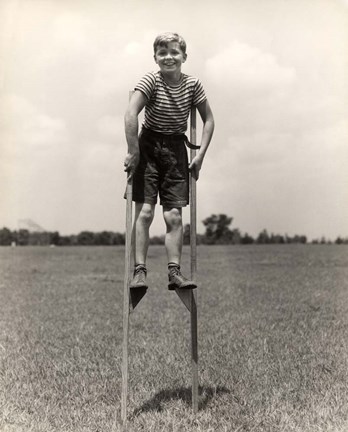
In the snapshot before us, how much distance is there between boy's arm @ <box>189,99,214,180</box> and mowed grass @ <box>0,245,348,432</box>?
90.7 inches

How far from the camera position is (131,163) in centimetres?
538

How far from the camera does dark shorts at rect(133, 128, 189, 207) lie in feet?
18.1

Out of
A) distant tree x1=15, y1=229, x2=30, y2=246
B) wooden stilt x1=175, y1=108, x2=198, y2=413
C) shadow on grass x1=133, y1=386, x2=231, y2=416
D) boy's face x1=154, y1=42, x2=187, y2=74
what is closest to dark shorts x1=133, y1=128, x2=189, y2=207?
wooden stilt x1=175, y1=108, x2=198, y2=413

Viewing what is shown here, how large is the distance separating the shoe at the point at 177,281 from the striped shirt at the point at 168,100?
1276mm

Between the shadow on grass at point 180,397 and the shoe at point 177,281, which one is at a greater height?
the shoe at point 177,281

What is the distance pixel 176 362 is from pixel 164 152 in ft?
9.91

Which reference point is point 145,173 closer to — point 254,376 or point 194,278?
point 194,278

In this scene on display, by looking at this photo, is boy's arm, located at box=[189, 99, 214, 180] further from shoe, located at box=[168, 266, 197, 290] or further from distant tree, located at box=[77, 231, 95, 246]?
distant tree, located at box=[77, 231, 95, 246]

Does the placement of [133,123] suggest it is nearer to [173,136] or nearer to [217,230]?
[173,136]

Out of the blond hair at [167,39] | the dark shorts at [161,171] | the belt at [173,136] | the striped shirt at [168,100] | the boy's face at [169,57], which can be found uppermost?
the blond hair at [167,39]

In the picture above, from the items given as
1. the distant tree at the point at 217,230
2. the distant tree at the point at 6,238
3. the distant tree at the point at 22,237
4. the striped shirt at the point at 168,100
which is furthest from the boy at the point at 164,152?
the distant tree at the point at 22,237

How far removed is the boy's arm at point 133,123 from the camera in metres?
5.29

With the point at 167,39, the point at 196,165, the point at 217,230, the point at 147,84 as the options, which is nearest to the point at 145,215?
the point at 196,165

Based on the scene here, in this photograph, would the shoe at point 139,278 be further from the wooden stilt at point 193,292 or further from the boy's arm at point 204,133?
the boy's arm at point 204,133
